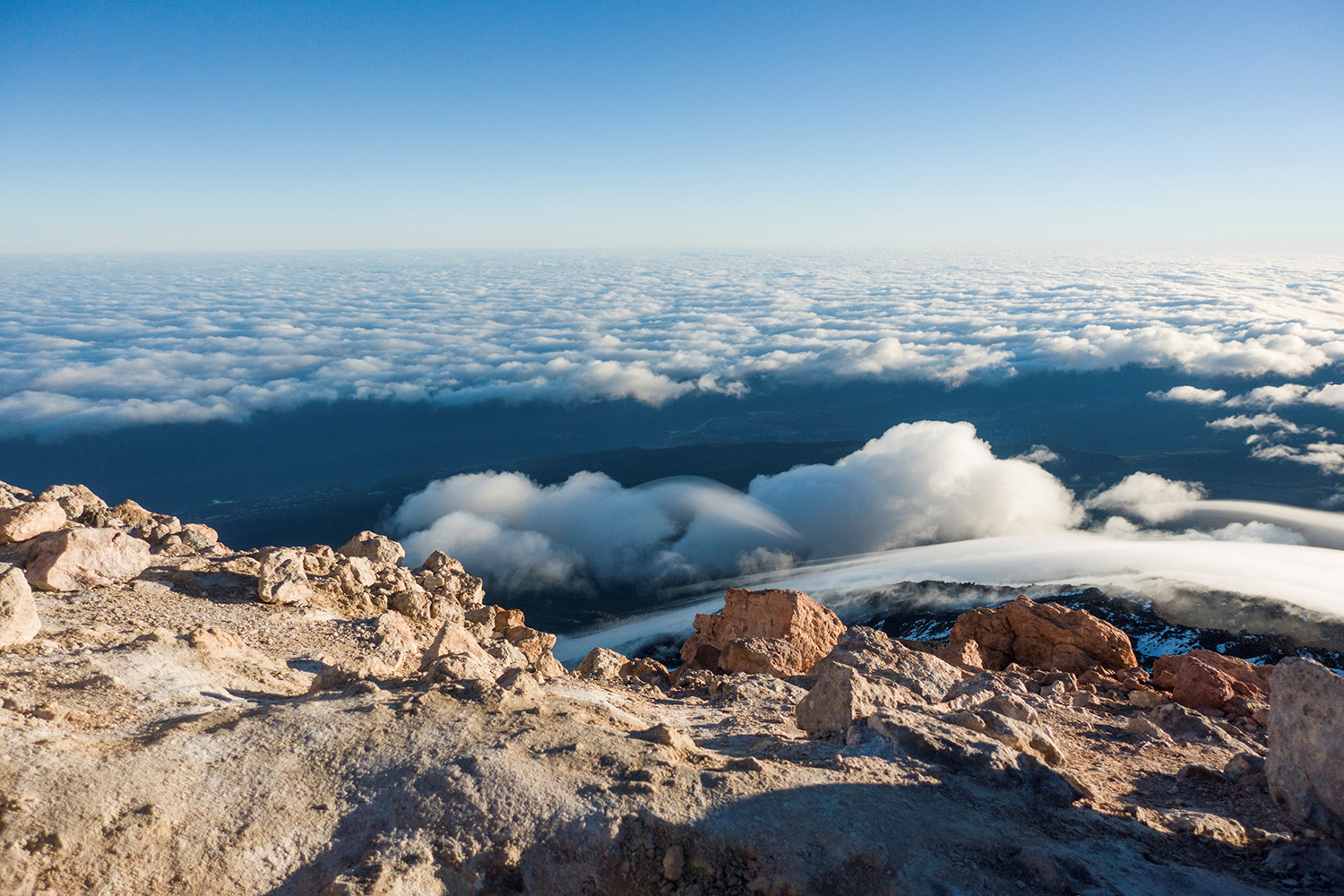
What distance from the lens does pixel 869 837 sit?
670cm

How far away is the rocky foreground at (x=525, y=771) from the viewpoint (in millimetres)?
5992

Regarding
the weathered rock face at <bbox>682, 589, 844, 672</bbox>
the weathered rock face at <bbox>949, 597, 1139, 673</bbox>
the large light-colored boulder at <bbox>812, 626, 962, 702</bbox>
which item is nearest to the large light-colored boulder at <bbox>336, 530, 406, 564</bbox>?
the weathered rock face at <bbox>682, 589, 844, 672</bbox>

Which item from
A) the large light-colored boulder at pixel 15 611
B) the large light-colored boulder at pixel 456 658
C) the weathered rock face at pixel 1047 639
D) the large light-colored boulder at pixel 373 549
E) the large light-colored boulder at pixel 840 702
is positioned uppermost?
the large light-colored boulder at pixel 15 611

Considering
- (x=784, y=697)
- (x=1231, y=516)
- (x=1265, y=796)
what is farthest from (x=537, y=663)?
(x=1231, y=516)

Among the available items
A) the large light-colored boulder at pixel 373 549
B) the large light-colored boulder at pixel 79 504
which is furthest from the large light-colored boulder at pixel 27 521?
the large light-colored boulder at pixel 373 549

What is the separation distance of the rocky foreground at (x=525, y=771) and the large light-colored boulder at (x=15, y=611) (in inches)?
1.2

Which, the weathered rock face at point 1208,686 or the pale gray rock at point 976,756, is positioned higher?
the pale gray rock at point 976,756

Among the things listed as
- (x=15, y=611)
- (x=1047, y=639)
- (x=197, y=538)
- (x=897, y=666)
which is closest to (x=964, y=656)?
(x=1047, y=639)

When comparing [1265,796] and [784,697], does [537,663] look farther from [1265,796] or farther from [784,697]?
[1265,796]

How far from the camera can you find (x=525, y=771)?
7039mm

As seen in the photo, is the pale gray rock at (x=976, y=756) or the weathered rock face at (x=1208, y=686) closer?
the pale gray rock at (x=976, y=756)

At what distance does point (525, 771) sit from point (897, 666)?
29.0ft

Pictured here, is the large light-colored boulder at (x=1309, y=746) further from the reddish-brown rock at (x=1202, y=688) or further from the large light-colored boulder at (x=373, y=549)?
the large light-colored boulder at (x=373, y=549)

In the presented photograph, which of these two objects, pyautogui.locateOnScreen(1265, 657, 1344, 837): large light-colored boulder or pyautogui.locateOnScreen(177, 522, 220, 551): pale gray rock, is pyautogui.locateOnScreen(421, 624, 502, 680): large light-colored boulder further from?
pyautogui.locateOnScreen(1265, 657, 1344, 837): large light-colored boulder
